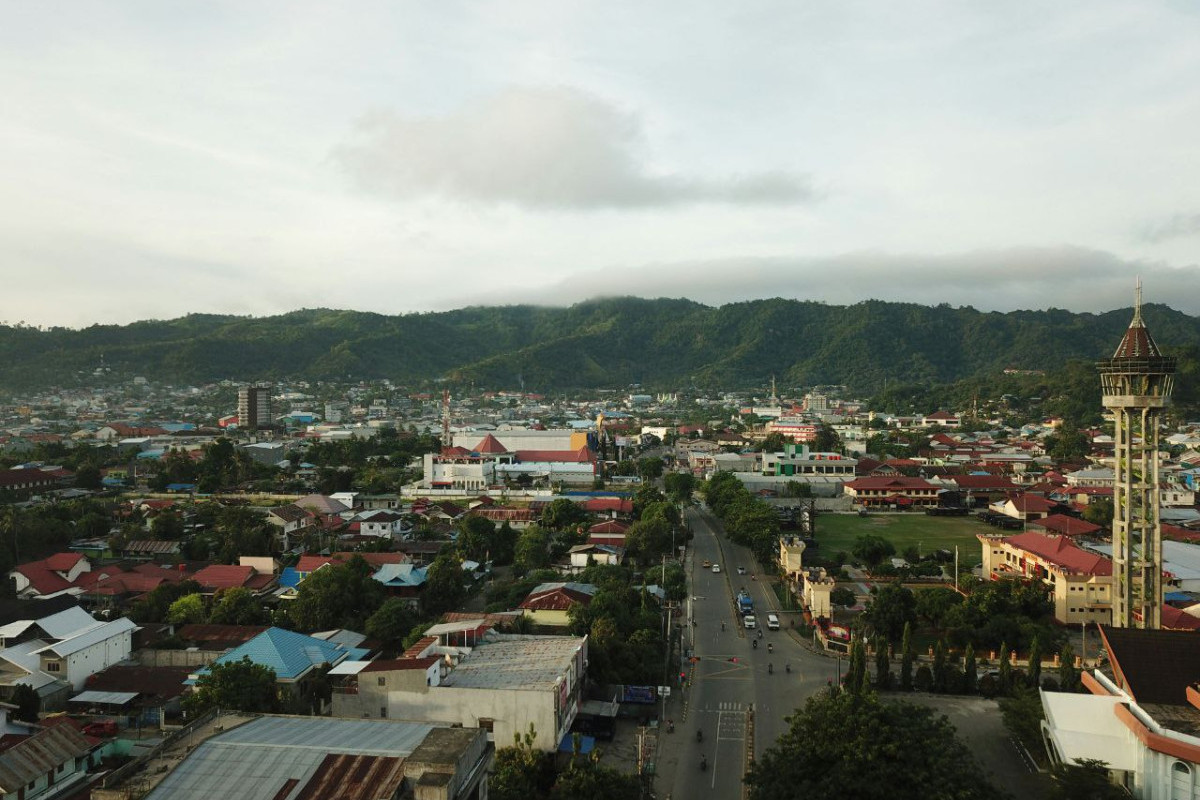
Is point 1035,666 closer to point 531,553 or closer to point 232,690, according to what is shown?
point 531,553

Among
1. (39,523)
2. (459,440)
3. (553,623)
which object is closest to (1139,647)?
(553,623)

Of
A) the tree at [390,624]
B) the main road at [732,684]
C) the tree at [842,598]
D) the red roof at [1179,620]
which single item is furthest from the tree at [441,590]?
the red roof at [1179,620]

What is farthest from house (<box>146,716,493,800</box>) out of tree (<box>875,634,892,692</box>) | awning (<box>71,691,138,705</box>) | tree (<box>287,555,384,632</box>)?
tree (<box>875,634,892,692</box>)

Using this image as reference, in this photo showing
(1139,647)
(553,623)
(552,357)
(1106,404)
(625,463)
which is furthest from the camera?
(552,357)

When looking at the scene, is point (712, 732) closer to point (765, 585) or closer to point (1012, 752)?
point (1012, 752)

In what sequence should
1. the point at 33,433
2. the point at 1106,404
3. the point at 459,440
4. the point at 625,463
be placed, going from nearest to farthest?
the point at 1106,404
the point at 625,463
the point at 459,440
the point at 33,433

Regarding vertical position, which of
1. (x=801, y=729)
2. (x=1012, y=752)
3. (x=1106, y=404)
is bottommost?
(x=1012, y=752)

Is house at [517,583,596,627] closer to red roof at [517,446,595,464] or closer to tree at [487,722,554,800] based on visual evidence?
tree at [487,722,554,800]

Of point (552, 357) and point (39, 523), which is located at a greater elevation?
point (552, 357)
